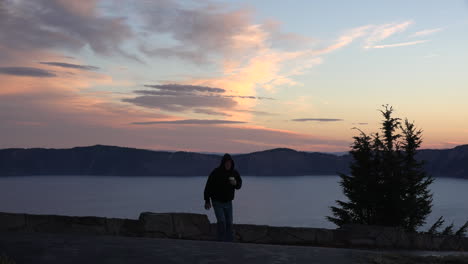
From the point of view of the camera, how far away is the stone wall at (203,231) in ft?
35.4

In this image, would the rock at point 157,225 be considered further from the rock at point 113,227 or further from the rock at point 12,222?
the rock at point 12,222

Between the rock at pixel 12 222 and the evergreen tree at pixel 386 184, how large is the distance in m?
25.6

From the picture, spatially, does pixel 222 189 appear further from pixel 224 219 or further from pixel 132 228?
pixel 132 228

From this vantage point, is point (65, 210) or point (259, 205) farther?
point (259, 205)

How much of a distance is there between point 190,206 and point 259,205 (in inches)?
975

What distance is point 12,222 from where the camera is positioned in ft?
35.0

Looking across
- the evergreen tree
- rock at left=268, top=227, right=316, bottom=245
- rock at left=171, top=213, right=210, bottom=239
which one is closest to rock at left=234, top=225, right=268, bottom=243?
rock at left=268, top=227, right=316, bottom=245

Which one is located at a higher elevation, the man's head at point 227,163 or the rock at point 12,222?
the man's head at point 227,163

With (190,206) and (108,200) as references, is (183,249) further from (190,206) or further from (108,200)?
(108,200)

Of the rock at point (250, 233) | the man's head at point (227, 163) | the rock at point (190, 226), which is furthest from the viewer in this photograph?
the rock at point (250, 233)

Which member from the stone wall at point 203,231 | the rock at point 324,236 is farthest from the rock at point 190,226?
the rock at point 324,236

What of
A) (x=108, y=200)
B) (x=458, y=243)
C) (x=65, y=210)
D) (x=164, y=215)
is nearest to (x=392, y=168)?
(x=458, y=243)

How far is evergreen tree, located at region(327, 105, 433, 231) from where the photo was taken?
104 ft

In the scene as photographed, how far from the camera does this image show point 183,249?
6977 mm
